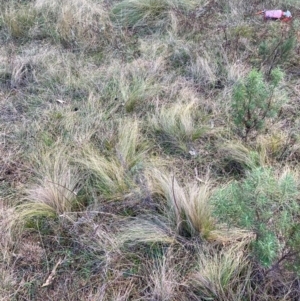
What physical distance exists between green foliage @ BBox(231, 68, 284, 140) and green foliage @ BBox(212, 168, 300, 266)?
1054 mm

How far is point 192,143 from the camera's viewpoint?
330 cm

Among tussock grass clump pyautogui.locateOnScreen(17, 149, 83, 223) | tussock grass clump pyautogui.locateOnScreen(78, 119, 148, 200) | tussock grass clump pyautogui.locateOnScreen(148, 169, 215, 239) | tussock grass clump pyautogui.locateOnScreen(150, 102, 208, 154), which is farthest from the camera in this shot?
tussock grass clump pyautogui.locateOnScreen(150, 102, 208, 154)

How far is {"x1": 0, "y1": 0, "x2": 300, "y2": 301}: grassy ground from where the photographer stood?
226cm

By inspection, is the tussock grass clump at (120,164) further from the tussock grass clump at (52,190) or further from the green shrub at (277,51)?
the green shrub at (277,51)

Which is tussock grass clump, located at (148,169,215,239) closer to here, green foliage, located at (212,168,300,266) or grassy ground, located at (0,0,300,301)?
grassy ground, located at (0,0,300,301)

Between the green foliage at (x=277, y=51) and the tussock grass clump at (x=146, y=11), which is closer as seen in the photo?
the green foliage at (x=277, y=51)

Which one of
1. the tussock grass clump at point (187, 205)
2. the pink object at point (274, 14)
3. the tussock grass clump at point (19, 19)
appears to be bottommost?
the tussock grass clump at point (187, 205)

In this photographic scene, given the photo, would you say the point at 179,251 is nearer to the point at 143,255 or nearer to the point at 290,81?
the point at 143,255

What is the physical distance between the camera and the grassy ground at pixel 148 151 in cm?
226

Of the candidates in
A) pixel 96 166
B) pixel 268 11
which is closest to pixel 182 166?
pixel 96 166

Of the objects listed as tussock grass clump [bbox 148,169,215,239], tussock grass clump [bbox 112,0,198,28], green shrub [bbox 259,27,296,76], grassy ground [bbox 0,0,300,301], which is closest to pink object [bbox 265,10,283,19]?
grassy ground [bbox 0,0,300,301]

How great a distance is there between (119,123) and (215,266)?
1526 mm

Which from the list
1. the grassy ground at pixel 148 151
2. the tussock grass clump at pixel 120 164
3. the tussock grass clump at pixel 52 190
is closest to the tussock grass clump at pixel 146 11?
the grassy ground at pixel 148 151

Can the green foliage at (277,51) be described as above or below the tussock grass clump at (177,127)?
above
